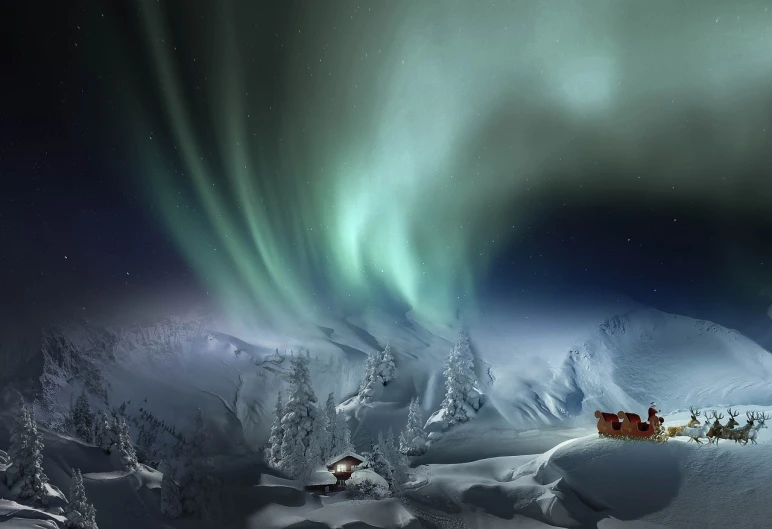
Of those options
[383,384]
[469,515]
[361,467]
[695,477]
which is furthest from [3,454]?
[383,384]

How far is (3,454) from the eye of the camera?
19219 mm

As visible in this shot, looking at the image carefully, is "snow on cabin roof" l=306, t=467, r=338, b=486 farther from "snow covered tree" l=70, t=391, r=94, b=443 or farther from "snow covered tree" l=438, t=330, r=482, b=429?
"snow covered tree" l=438, t=330, r=482, b=429

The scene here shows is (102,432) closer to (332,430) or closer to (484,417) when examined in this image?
(332,430)

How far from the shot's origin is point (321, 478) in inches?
979

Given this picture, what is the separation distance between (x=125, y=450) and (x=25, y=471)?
23.2 feet

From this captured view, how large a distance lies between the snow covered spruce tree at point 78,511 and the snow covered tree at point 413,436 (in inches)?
862

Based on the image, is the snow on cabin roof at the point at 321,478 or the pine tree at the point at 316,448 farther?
the pine tree at the point at 316,448

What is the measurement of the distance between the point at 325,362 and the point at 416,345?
29.9 ft

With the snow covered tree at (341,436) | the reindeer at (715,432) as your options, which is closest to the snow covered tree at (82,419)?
the snow covered tree at (341,436)

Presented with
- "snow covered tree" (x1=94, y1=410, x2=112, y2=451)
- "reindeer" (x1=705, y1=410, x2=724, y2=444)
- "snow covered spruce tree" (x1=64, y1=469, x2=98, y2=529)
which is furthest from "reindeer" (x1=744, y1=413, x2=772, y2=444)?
"snow covered tree" (x1=94, y1=410, x2=112, y2=451)

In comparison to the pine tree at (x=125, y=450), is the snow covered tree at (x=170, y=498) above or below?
below

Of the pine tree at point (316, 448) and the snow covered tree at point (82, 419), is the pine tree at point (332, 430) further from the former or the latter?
the snow covered tree at point (82, 419)

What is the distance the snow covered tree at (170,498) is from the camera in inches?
722

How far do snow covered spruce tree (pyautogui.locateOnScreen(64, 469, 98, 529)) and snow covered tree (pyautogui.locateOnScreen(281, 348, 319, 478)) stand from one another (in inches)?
457
